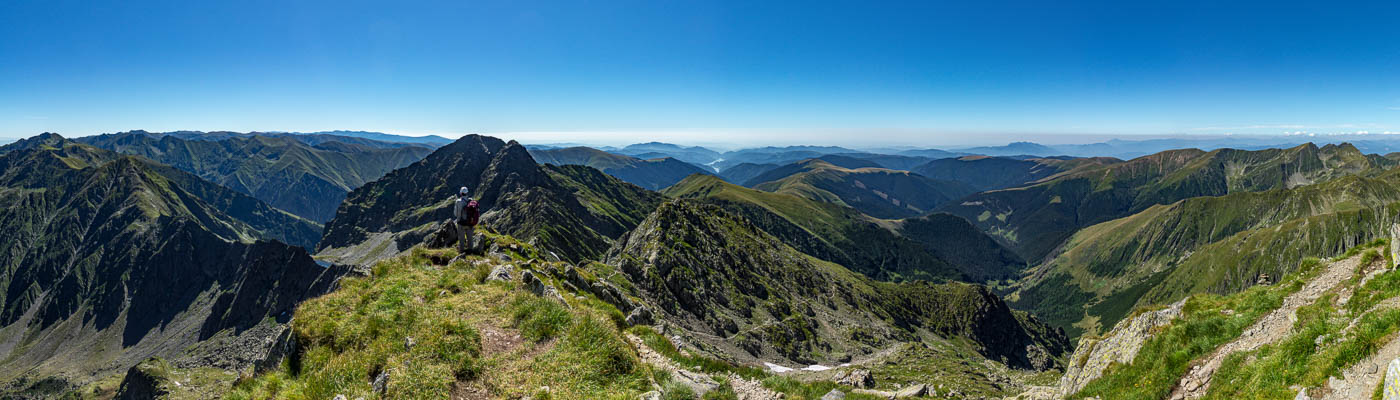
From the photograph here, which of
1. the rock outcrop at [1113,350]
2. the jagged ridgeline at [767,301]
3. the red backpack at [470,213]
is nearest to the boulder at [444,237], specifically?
the red backpack at [470,213]

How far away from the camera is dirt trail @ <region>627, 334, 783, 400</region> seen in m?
14.8

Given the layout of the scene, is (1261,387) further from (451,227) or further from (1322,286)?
(451,227)

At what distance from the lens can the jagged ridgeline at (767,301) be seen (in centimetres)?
9681

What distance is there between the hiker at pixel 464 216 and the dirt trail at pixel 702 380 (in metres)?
15.1

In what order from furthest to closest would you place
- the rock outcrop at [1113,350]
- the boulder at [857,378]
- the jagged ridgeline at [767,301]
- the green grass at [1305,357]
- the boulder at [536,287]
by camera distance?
the jagged ridgeline at [767,301], the boulder at [857,378], the boulder at [536,287], the rock outcrop at [1113,350], the green grass at [1305,357]

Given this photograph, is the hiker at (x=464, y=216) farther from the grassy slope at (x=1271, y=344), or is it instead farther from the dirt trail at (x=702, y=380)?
the grassy slope at (x=1271, y=344)

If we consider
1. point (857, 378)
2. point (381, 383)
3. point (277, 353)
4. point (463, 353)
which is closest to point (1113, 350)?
point (857, 378)

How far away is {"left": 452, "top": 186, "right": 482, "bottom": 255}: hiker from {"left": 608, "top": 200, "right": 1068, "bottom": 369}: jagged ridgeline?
3962 centimetres

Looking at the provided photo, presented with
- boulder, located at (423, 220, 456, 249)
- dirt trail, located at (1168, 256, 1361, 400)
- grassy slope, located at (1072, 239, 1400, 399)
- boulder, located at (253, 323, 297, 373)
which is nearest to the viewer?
grassy slope, located at (1072, 239, 1400, 399)

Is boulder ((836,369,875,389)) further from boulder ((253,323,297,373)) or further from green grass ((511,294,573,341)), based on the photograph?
boulder ((253,323,297,373))

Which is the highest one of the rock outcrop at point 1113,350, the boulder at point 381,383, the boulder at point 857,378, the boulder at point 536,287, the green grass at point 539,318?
the green grass at point 539,318

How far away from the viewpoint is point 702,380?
49.8 feet

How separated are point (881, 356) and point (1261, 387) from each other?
107m

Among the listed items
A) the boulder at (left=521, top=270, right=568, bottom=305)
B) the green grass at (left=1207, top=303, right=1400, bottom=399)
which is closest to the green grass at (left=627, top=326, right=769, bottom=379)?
the boulder at (left=521, top=270, right=568, bottom=305)
